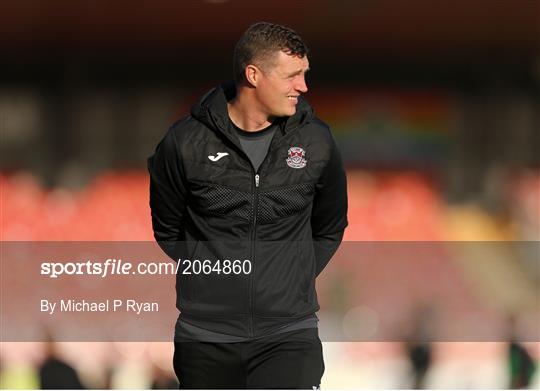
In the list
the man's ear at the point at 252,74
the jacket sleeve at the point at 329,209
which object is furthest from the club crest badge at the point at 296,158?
the man's ear at the point at 252,74

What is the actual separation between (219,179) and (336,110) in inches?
174

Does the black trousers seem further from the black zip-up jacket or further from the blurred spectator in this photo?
the blurred spectator

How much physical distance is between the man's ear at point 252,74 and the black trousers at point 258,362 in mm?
771

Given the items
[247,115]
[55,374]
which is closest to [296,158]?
[247,115]

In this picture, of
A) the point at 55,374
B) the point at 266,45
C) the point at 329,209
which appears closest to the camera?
the point at 266,45

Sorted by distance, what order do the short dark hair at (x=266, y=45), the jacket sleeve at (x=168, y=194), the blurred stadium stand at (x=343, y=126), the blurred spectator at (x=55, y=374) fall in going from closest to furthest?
the short dark hair at (x=266, y=45) < the jacket sleeve at (x=168, y=194) < the blurred spectator at (x=55, y=374) < the blurred stadium stand at (x=343, y=126)

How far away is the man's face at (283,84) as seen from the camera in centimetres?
310

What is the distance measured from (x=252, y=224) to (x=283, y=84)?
1.42ft

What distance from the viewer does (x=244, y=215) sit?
3.12 m

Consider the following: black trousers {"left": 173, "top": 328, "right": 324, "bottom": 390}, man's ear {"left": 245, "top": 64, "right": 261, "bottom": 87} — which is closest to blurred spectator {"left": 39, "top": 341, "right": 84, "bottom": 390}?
black trousers {"left": 173, "top": 328, "right": 324, "bottom": 390}

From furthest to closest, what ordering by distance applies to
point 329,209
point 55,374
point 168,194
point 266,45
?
point 55,374 → point 329,209 → point 168,194 → point 266,45

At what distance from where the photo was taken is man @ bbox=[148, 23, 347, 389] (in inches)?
123

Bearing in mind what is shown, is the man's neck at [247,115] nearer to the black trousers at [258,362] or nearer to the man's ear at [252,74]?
the man's ear at [252,74]

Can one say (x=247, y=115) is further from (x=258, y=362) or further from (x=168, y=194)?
(x=258, y=362)
